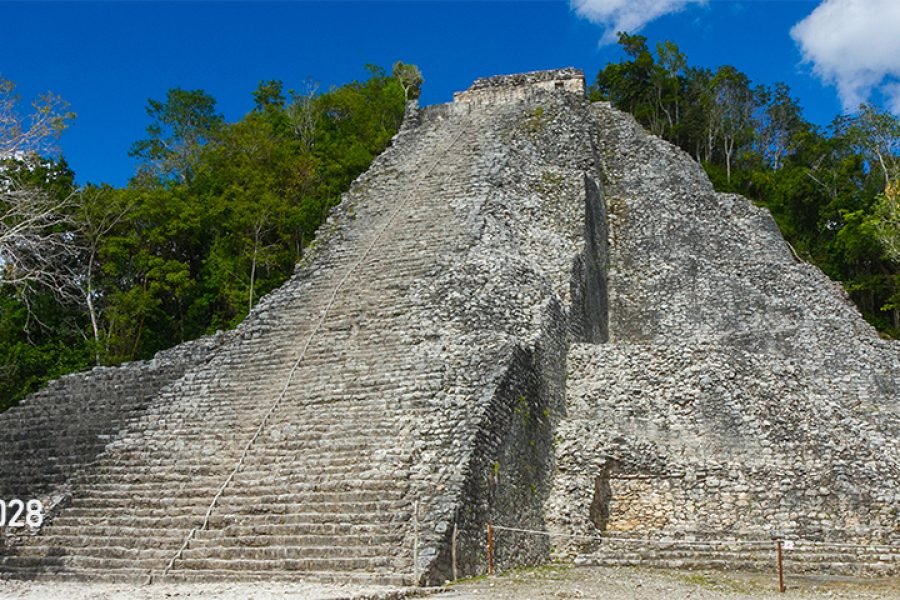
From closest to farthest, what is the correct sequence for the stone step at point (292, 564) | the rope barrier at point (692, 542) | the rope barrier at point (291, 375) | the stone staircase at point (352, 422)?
the stone step at point (292, 564), the stone staircase at point (352, 422), the rope barrier at point (291, 375), the rope barrier at point (692, 542)

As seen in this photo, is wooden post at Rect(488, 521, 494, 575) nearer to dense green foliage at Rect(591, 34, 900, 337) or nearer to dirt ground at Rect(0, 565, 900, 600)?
dirt ground at Rect(0, 565, 900, 600)

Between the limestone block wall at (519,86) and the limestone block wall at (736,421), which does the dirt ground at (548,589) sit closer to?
the limestone block wall at (736,421)

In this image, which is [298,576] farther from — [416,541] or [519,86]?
[519,86]

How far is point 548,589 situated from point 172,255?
14.5m

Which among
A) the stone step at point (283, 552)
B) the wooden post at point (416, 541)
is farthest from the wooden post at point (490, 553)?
the stone step at point (283, 552)

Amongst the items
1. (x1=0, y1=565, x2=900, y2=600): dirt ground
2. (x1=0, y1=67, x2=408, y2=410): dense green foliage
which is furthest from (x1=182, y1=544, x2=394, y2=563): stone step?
(x1=0, y1=67, x2=408, y2=410): dense green foliage

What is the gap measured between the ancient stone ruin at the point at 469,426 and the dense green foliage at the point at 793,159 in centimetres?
608

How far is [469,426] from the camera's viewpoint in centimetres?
909

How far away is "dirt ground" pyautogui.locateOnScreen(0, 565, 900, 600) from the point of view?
268 inches

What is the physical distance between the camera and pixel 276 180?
20125mm

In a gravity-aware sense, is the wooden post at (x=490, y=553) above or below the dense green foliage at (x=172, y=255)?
below

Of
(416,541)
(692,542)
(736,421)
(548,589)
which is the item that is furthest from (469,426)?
(736,421)

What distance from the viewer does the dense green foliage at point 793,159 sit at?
20906 millimetres

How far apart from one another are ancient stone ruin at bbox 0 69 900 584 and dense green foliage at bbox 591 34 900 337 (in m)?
6.08
